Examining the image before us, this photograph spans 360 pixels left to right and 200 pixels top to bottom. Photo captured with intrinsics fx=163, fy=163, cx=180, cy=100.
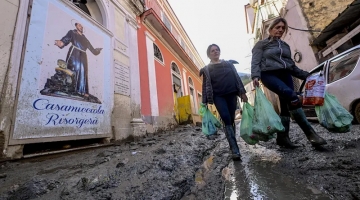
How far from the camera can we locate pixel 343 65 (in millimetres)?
3184

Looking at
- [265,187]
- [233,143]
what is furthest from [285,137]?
[265,187]

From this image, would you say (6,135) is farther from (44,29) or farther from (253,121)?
(253,121)

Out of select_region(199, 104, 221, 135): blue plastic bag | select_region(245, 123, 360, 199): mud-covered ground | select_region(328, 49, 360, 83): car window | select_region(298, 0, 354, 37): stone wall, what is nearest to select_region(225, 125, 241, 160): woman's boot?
select_region(199, 104, 221, 135): blue plastic bag

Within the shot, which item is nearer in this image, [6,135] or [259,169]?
[259,169]

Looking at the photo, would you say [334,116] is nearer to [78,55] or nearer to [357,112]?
[357,112]

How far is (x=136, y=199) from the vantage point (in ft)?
3.59

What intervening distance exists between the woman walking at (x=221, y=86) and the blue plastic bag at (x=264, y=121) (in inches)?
12.8

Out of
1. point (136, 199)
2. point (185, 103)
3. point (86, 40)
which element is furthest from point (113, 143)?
point (185, 103)

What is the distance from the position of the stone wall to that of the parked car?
20.5ft

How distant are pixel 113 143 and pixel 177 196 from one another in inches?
129

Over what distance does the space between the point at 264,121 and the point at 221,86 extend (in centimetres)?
75

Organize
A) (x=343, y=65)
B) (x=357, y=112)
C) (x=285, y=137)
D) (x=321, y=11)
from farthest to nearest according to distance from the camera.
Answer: (x=321, y=11), (x=343, y=65), (x=357, y=112), (x=285, y=137)

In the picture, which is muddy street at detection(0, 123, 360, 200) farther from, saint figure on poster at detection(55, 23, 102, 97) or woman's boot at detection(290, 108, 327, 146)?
saint figure on poster at detection(55, 23, 102, 97)

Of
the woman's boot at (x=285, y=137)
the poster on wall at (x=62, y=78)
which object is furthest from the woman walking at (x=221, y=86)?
the poster on wall at (x=62, y=78)
